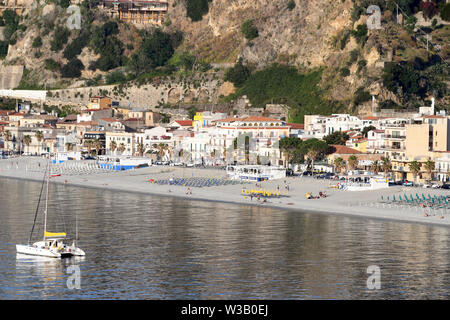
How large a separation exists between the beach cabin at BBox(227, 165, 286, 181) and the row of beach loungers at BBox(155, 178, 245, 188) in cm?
188

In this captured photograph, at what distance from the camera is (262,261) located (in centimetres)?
8019

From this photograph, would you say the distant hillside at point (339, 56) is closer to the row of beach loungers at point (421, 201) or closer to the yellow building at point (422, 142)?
the yellow building at point (422, 142)

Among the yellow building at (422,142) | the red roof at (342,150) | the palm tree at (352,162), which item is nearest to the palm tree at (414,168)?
the yellow building at (422,142)

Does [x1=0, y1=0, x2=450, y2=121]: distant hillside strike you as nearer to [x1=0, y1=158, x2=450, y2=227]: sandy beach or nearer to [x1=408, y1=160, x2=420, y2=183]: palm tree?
[x1=0, y1=158, x2=450, y2=227]: sandy beach

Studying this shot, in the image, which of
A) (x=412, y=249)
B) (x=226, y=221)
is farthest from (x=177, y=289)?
(x=226, y=221)

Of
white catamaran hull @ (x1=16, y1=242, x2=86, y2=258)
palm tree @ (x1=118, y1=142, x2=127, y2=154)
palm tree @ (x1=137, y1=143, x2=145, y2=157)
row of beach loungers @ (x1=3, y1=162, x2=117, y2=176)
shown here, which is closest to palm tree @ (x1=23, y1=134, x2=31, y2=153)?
row of beach loungers @ (x1=3, y1=162, x2=117, y2=176)

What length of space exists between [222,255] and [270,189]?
138 ft

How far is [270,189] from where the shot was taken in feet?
405

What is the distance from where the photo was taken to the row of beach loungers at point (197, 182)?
12912 centimetres

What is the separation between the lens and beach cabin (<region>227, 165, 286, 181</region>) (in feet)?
431

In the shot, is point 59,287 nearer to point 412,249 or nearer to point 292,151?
point 412,249

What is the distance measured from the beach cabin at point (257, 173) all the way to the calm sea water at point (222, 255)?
747 inches

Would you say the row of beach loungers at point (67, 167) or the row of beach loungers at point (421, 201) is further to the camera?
the row of beach loungers at point (67, 167)

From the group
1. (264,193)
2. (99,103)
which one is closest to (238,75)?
(99,103)
